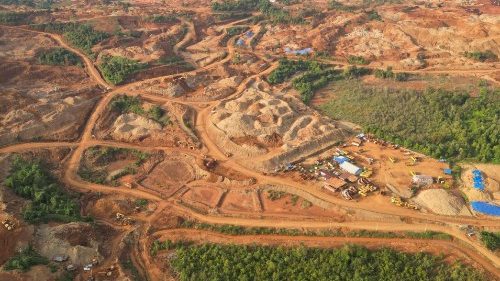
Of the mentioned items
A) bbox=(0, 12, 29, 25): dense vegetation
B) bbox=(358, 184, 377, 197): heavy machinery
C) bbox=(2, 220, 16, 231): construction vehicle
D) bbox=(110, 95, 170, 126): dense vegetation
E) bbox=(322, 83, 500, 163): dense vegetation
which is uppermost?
bbox=(0, 12, 29, 25): dense vegetation

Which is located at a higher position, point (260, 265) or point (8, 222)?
point (8, 222)

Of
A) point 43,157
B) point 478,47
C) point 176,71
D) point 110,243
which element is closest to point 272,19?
point 176,71

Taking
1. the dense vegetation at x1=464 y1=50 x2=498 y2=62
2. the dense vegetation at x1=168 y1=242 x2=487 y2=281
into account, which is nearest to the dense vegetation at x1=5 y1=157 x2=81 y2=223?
the dense vegetation at x1=168 y1=242 x2=487 y2=281

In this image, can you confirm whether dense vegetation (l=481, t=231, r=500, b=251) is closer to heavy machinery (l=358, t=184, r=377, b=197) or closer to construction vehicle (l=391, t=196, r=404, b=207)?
construction vehicle (l=391, t=196, r=404, b=207)

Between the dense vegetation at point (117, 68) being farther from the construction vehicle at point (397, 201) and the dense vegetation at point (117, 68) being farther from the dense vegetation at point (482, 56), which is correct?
the dense vegetation at point (482, 56)

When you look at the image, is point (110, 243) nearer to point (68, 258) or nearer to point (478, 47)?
point (68, 258)

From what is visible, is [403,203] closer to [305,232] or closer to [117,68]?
[305,232]

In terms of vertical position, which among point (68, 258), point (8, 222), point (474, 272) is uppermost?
point (8, 222)
